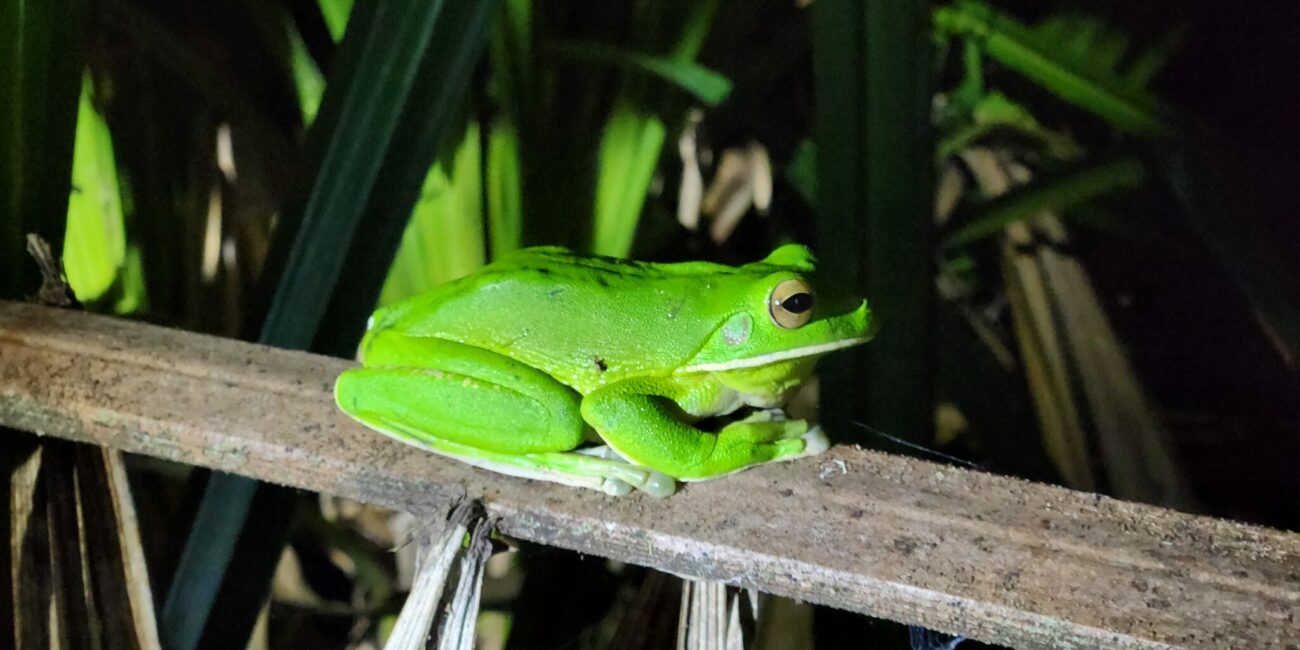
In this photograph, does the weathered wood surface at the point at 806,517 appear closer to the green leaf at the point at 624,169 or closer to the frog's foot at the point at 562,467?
the frog's foot at the point at 562,467

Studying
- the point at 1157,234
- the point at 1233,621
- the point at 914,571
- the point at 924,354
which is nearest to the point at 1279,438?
the point at 1157,234

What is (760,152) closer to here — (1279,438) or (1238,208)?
(1238,208)

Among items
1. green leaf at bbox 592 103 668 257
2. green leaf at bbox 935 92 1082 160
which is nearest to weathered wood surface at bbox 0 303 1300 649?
green leaf at bbox 592 103 668 257

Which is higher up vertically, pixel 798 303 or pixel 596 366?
pixel 798 303

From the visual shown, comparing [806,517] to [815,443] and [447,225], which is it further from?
[447,225]

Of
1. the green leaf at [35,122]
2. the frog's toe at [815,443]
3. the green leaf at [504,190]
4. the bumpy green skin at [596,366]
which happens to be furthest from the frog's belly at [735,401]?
the green leaf at [35,122]

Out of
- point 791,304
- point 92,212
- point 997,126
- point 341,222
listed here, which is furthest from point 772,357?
point 92,212
